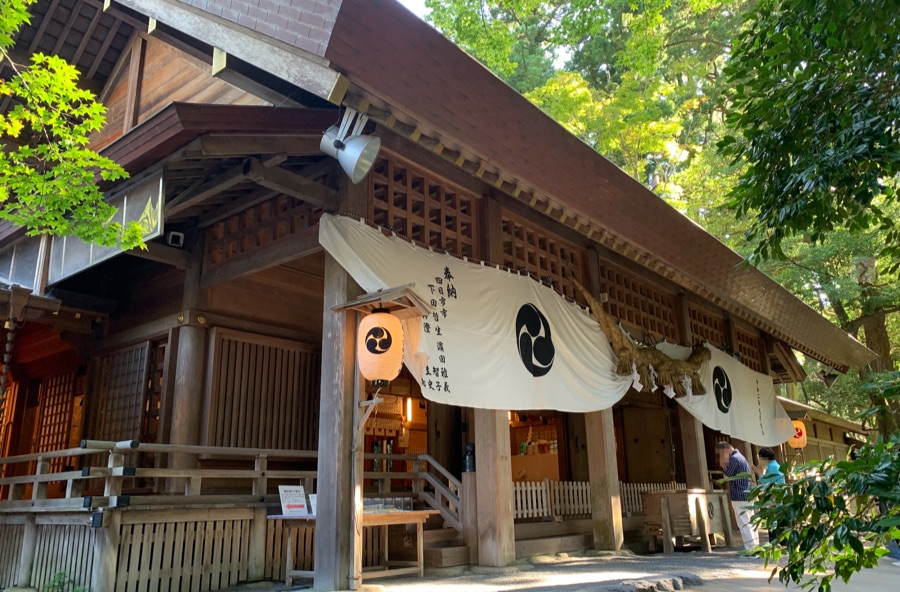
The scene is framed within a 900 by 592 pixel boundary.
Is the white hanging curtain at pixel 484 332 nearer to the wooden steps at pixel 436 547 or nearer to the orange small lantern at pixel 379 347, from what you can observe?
the orange small lantern at pixel 379 347

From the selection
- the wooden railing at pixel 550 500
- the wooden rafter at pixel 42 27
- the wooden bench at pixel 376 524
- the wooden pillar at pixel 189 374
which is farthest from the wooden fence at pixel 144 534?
the wooden rafter at pixel 42 27

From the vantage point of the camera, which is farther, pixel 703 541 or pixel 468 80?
pixel 703 541

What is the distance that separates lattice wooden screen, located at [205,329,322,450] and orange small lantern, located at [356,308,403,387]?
3.49 meters

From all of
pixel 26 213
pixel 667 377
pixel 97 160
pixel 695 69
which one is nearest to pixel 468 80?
pixel 97 160

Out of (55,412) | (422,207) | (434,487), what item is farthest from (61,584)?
(55,412)

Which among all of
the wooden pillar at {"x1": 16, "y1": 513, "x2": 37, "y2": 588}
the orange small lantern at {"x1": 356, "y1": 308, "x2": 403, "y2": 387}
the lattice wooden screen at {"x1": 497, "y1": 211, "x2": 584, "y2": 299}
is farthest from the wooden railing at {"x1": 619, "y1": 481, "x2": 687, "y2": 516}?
the wooden pillar at {"x1": 16, "y1": 513, "x2": 37, "y2": 588}

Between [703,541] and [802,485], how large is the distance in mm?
8912

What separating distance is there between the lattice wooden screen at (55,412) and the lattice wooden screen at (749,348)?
13.8 metres

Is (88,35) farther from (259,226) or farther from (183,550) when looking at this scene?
(183,550)

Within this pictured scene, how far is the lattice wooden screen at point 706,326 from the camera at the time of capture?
1373 centimetres

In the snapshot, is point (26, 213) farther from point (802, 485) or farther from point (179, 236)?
point (802, 485)

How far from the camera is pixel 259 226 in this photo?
8227 mm

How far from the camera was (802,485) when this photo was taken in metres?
2.73

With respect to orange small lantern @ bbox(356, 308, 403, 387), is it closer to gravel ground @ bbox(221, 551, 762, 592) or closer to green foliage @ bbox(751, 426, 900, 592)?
gravel ground @ bbox(221, 551, 762, 592)
